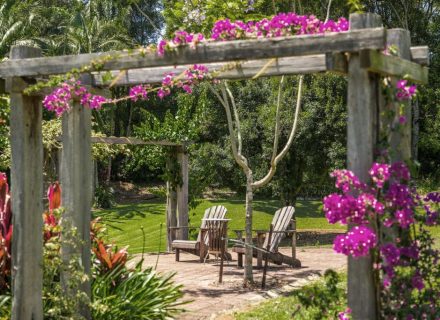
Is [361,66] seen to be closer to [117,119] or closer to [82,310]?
[82,310]

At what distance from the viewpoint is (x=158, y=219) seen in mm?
19188

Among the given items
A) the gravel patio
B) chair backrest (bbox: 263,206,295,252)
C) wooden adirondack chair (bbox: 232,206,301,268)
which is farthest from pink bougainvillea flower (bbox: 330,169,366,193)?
chair backrest (bbox: 263,206,295,252)

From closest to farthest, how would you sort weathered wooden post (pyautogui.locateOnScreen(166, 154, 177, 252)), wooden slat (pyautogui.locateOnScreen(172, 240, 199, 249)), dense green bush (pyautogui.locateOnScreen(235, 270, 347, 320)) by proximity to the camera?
1. dense green bush (pyautogui.locateOnScreen(235, 270, 347, 320))
2. wooden slat (pyautogui.locateOnScreen(172, 240, 199, 249))
3. weathered wooden post (pyautogui.locateOnScreen(166, 154, 177, 252))

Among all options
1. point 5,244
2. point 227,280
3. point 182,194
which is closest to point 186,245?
point 227,280

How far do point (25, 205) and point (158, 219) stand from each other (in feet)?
45.9

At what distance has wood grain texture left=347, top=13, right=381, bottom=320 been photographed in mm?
4125

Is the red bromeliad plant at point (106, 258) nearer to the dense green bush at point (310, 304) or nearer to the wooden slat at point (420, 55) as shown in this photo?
the dense green bush at point (310, 304)

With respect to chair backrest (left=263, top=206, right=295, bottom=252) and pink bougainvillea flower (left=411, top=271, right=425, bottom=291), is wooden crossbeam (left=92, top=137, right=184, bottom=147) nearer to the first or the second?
chair backrest (left=263, top=206, right=295, bottom=252)

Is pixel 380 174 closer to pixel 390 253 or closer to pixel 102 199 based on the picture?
pixel 390 253

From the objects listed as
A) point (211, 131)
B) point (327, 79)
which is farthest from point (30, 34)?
point (327, 79)

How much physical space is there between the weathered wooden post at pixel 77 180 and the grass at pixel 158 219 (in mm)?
8033

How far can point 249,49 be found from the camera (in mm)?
4453

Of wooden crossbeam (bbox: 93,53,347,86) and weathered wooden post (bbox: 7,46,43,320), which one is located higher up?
wooden crossbeam (bbox: 93,53,347,86)

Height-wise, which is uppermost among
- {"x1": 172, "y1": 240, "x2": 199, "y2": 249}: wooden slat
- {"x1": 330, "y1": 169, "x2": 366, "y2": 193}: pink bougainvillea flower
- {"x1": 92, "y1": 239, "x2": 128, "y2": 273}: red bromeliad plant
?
{"x1": 330, "y1": 169, "x2": 366, "y2": 193}: pink bougainvillea flower
